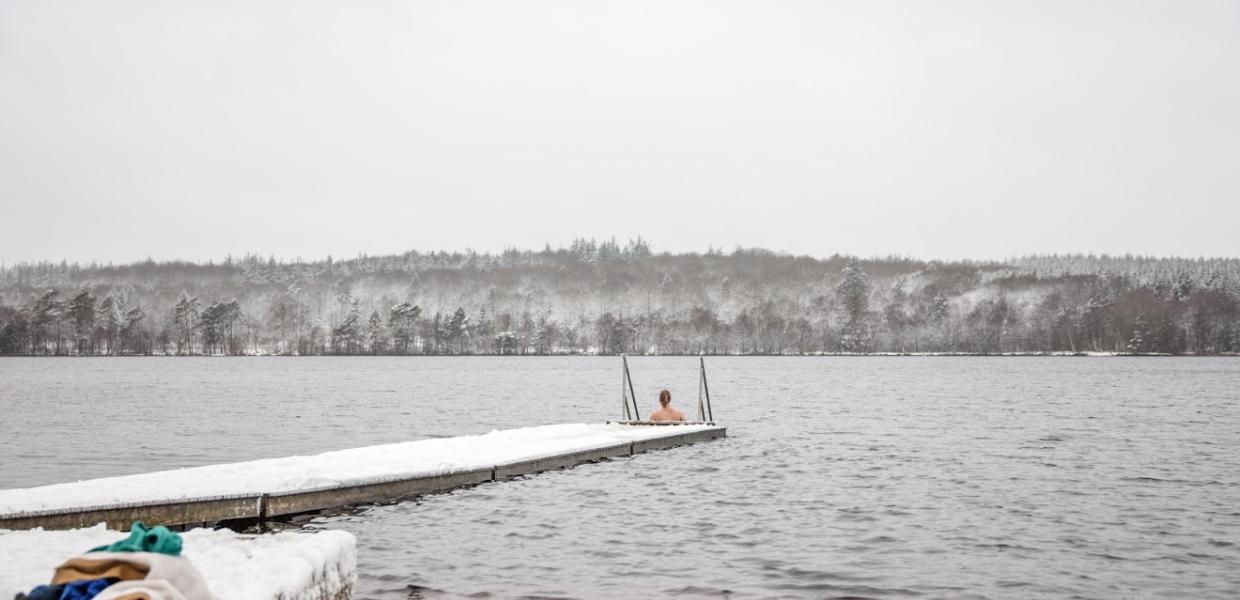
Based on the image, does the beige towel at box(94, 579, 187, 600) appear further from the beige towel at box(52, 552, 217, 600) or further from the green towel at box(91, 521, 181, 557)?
the green towel at box(91, 521, 181, 557)

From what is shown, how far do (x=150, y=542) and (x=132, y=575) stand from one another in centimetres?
38

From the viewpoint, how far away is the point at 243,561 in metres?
10.0

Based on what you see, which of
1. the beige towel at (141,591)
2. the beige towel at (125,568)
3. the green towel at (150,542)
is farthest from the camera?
the green towel at (150,542)

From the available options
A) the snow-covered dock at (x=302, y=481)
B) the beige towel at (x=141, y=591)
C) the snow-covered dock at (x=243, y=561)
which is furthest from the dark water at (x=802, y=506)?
the beige towel at (x=141, y=591)

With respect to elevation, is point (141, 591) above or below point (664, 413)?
above

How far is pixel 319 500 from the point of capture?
18.5 meters

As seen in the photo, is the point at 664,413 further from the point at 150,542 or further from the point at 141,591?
the point at 141,591

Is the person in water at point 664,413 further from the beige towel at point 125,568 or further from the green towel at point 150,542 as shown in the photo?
the beige towel at point 125,568

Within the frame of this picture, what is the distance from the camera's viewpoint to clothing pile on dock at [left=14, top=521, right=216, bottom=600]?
6.19 metres

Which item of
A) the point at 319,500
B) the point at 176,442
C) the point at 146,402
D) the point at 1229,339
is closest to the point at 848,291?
the point at 1229,339

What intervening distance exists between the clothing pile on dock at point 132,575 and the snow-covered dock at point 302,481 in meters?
9.25

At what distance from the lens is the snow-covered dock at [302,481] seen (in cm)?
1537

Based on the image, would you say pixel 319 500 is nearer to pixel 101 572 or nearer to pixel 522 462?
pixel 522 462

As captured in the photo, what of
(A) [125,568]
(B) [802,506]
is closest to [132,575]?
(A) [125,568]
